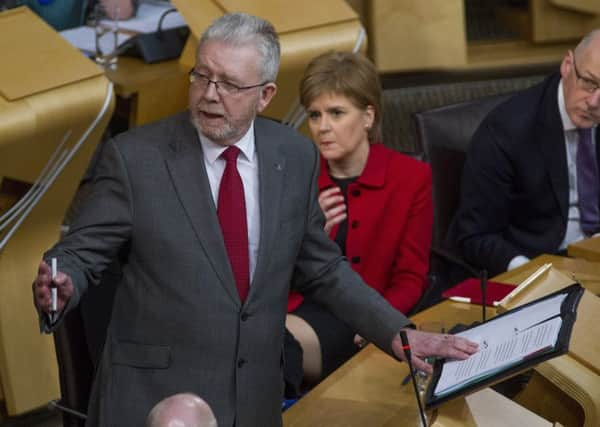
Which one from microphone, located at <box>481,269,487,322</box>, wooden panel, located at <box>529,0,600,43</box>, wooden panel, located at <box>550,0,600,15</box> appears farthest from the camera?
wooden panel, located at <box>529,0,600,43</box>

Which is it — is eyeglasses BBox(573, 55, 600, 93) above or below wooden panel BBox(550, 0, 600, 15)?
above

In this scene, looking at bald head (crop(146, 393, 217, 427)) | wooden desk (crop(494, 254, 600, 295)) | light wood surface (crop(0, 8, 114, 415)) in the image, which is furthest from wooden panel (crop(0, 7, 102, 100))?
bald head (crop(146, 393, 217, 427))

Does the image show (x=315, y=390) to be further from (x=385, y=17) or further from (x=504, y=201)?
(x=385, y=17)

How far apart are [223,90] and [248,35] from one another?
12 cm

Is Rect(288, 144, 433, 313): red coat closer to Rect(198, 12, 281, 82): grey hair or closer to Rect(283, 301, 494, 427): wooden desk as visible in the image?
Rect(283, 301, 494, 427): wooden desk

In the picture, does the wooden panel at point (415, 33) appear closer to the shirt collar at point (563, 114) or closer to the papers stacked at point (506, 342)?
the shirt collar at point (563, 114)

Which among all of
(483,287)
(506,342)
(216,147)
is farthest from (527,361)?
(216,147)

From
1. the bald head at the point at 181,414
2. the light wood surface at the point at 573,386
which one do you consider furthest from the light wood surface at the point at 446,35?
the bald head at the point at 181,414

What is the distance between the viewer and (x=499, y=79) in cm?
584

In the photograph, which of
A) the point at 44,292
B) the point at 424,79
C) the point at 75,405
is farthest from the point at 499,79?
the point at 44,292

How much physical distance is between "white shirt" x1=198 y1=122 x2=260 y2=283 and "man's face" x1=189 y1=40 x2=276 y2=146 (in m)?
0.04

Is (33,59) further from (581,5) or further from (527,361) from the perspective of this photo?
(581,5)

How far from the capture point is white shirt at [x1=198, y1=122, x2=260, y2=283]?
2441 mm

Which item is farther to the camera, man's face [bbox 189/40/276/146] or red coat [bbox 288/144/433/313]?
red coat [bbox 288/144/433/313]
